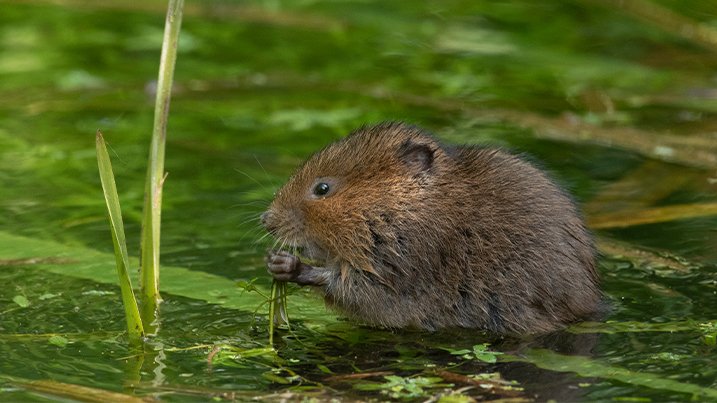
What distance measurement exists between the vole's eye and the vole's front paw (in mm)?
498

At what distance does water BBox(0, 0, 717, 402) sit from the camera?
4.15 meters

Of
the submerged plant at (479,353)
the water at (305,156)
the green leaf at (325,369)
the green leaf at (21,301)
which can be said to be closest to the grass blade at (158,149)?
the water at (305,156)

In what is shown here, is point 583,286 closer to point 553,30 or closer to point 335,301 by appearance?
point 335,301

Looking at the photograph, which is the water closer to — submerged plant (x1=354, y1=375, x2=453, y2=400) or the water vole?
submerged plant (x1=354, y1=375, x2=453, y2=400)

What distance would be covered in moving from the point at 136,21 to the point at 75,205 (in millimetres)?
5957

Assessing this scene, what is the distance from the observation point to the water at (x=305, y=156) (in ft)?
13.6

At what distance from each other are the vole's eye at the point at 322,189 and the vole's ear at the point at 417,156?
46 centimetres

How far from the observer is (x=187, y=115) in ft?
Answer: 30.1

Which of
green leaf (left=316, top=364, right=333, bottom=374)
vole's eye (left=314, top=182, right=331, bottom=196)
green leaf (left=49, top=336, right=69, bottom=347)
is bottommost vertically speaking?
green leaf (left=316, top=364, right=333, bottom=374)

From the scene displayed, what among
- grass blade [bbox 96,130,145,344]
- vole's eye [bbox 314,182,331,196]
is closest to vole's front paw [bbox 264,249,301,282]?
vole's eye [bbox 314,182,331,196]

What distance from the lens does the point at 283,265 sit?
464 centimetres

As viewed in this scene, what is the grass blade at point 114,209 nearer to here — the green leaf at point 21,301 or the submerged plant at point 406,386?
the green leaf at point 21,301

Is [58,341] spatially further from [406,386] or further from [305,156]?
[305,156]

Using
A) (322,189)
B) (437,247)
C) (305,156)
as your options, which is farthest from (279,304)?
(305,156)
